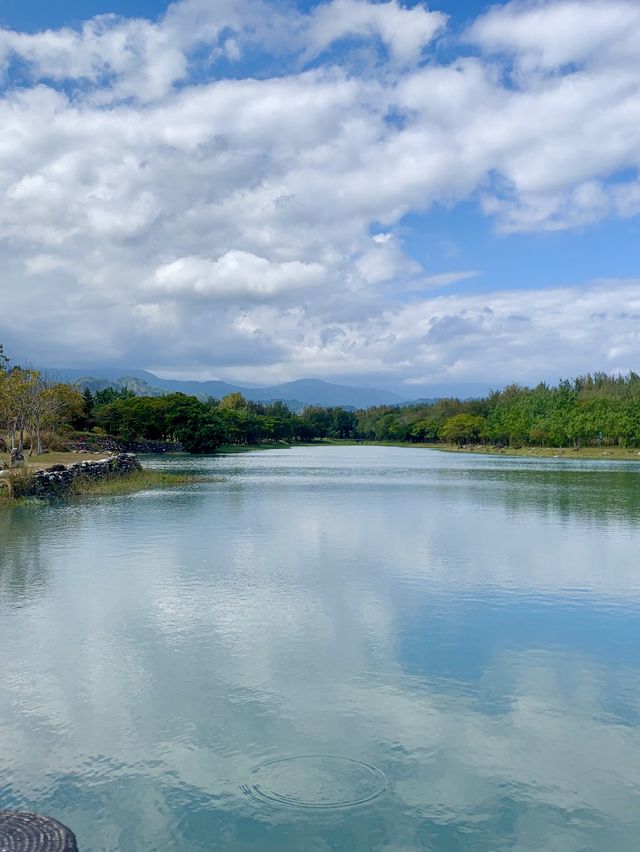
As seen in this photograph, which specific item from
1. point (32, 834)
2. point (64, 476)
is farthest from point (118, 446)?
point (32, 834)

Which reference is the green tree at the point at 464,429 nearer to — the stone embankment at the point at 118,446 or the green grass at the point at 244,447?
the green grass at the point at 244,447

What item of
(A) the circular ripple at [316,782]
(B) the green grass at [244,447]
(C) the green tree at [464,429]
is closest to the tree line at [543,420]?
(C) the green tree at [464,429]

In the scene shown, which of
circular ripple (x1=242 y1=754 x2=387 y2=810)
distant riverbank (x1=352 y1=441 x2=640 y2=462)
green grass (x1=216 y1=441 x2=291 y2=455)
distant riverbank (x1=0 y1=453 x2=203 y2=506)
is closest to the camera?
circular ripple (x1=242 y1=754 x2=387 y2=810)

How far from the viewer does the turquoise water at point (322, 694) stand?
18.1 ft

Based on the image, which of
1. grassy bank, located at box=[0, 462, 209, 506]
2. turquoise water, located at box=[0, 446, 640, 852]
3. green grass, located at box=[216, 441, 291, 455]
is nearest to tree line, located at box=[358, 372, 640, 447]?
green grass, located at box=[216, 441, 291, 455]

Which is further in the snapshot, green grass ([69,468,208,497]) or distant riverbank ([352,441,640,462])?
distant riverbank ([352,441,640,462])

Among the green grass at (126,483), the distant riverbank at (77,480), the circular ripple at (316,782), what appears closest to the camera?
the circular ripple at (316,782)

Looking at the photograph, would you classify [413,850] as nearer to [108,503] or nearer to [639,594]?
[639,594]

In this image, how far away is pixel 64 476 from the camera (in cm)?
2875

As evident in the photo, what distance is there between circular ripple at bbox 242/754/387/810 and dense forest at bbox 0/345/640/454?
31195mm

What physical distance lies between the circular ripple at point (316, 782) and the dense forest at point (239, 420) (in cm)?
3119

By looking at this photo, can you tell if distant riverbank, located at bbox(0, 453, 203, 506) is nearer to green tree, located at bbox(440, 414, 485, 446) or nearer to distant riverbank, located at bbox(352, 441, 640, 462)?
distant riverbank, located at bbox(352, 441, 640, 462)

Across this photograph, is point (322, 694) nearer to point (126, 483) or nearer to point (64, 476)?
point (64, 476)

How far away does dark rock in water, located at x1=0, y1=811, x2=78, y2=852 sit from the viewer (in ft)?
14.1
